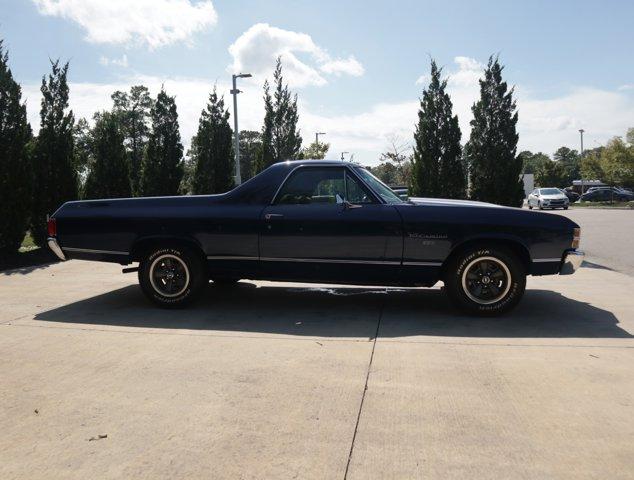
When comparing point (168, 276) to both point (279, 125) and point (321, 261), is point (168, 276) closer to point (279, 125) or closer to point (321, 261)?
point (321, 261)

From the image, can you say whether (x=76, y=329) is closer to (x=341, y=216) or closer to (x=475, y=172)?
(x=341, y=216)

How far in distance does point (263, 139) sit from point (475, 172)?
44.5 feet

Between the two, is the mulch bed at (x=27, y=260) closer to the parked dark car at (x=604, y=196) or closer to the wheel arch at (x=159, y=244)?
the wheel arch at (x=159, y=244)

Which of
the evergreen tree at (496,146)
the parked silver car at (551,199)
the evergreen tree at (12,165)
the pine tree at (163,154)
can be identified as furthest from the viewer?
the parked silver car at (551,199)

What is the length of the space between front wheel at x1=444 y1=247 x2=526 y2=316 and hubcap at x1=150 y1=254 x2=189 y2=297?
9.82 feet

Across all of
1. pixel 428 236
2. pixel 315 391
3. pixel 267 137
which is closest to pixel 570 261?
pixel 428 236

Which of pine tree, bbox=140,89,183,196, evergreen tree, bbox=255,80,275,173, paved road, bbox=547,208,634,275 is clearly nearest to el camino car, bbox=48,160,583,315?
paved road, bbox=547,208,634,275

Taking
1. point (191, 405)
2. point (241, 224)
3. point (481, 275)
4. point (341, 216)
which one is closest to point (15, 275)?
point (241, 224)

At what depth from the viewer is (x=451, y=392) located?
3.50 m

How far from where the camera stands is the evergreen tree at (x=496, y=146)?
1167cm

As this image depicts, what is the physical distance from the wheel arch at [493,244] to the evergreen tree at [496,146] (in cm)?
637

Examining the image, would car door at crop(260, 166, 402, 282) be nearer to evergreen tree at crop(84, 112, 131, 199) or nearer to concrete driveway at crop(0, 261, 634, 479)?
concrete driveway at crop(0, 261, 634, 479)

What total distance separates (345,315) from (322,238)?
0.88 metres

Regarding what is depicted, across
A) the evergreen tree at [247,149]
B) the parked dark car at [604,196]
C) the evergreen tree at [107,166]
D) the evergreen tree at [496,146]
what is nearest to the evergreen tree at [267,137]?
the evergreen tree at [107,166]
